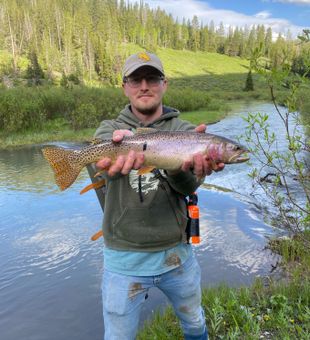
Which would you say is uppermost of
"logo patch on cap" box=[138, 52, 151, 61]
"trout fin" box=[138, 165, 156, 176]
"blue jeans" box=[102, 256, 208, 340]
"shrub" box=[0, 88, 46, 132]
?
"logo patch on cap" box=[138, 52, 151, 61]

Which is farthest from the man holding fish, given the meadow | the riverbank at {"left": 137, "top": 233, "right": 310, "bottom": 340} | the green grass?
the green grass

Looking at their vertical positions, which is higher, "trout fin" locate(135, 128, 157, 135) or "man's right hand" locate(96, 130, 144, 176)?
"trout fin" locate(135, 128, 157, 135)

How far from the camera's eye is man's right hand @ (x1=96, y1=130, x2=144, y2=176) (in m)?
3.14

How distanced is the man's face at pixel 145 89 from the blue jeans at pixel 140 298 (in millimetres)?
1531

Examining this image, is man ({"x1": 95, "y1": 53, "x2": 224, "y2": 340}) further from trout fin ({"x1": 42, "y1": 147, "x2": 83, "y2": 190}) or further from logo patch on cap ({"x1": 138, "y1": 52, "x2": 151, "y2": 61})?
trout fin ({"x1": 42, "y1": 147, "x2": 83, "y2": 190})

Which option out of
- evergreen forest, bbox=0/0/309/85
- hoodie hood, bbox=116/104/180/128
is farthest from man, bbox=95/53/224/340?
evergreen forest, bbox=0/0/309/85

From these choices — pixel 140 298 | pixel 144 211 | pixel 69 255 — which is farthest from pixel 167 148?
pixel 69 255

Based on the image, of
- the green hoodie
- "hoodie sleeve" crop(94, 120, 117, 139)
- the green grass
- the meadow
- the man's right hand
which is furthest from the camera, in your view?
the green grass

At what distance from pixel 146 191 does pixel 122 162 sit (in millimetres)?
362

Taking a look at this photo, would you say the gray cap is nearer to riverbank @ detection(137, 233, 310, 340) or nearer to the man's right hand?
the man's right hand

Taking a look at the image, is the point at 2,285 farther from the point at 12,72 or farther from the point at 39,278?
the point at 12,72

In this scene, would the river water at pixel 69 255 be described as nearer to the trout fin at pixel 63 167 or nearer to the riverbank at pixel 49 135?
the trout fin at pixel 63 167

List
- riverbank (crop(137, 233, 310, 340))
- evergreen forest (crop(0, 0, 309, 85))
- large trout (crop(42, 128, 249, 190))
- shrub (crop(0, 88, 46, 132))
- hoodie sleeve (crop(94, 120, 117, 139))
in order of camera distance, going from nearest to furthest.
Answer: large trout (crop(42, 128, 249, 190)), hoodie sleeve (crop(94, 120, 117, 139)), riverbank (crop(137, 233, 310, 340)), shrub (crop(0, 88, 46, 132)), evergreen forest (crop(0, 0, 309, 85))

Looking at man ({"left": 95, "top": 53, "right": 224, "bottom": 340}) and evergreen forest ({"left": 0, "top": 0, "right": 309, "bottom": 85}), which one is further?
evergreen forest ({"left": 0, "top": 0, "right": 309, "bottom": 85})
